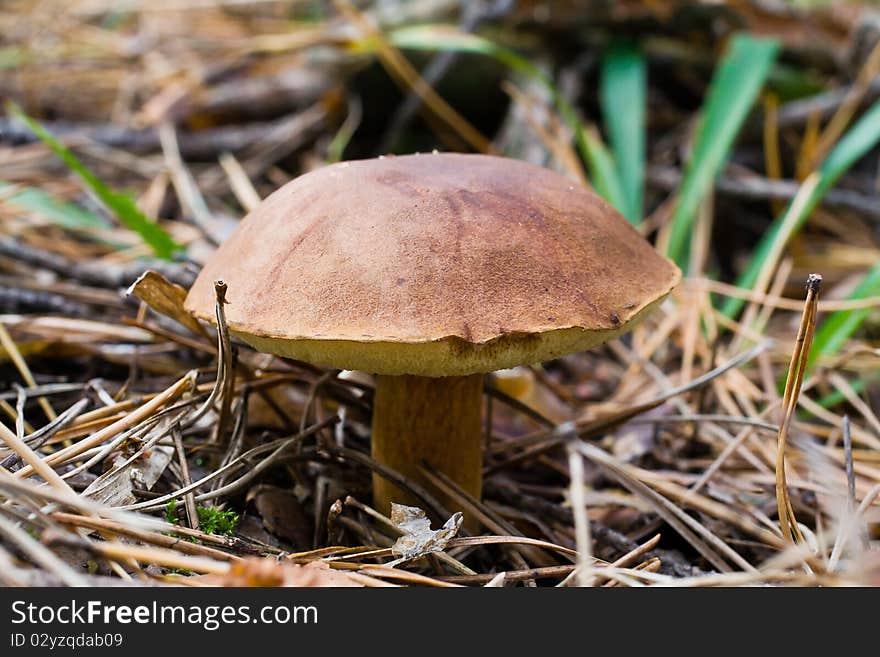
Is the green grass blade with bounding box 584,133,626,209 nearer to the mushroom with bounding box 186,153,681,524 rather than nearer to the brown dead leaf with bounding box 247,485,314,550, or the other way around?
the mushroom with bounding box 186,153,681,524

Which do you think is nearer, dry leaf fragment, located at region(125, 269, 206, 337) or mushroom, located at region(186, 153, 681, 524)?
mushroom, located at region(186, 153, 681, 524)

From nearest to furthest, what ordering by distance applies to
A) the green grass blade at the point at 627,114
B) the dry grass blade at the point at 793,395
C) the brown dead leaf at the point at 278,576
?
the brown dead leaf at the point at 278,576 < the dry grass blade at the point at 793,395 < the green grass blade at the point at 627,114

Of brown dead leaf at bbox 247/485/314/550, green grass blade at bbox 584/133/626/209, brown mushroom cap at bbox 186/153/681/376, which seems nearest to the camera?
brown mushroom cap at bbox 186/153/681/376

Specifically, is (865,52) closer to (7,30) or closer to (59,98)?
(59,98)

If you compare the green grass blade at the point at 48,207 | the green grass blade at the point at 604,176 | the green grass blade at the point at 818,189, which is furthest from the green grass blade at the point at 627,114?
the green grass blade at the point at 48,207

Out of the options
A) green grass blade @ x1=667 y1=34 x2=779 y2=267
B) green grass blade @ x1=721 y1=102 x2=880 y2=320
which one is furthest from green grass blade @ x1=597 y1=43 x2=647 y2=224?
green grass blade @ x1=721 y1=102 x2=880 y2=320

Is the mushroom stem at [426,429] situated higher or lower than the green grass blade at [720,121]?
lower

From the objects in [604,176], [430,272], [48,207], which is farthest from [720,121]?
[48,207]

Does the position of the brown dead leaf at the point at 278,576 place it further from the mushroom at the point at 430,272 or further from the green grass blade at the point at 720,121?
the green grass blade at the point at 720,121
